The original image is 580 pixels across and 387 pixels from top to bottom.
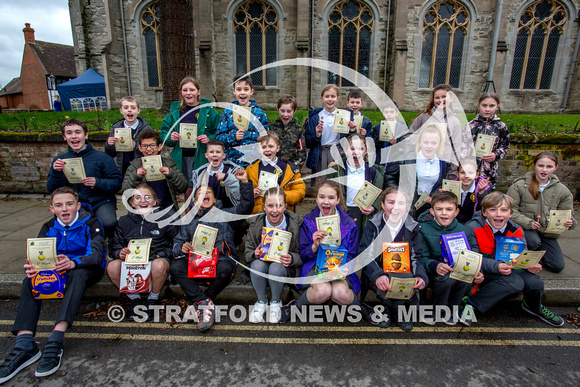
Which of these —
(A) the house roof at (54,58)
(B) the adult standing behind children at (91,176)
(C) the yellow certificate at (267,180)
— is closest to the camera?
(C) the yellow certificate at (267,180)

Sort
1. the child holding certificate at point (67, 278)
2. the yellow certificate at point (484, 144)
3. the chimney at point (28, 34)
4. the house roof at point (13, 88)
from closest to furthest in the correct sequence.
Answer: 1. the child holding certificate at point (67, 278)
2. the yellow certificate at point (484, 144)
3. the chimney at point (28, 34)
4. the house roof at point (13, 88)

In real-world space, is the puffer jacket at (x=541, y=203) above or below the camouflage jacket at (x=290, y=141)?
below

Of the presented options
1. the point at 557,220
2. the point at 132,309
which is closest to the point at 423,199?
the point at 557,220

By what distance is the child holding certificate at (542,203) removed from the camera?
3.75 m

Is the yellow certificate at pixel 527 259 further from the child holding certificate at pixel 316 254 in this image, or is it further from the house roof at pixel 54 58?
the house roof at pixel 54 58

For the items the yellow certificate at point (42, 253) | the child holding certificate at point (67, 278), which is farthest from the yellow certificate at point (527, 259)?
the yellow certificate at point (42, 253)

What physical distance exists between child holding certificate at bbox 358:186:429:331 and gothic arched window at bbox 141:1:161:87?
1820 cm

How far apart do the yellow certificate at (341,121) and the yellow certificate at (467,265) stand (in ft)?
7.28

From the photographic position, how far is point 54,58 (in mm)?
38719

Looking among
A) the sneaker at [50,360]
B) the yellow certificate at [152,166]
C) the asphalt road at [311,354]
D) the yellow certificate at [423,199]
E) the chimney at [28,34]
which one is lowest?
the asphalt road at [311,354]

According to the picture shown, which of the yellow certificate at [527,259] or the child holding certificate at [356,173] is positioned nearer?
the yellow certificate at [527,259]

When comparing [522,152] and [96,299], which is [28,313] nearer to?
[96,299]

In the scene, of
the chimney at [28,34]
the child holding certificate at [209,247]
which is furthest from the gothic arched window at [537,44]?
the chimney at [28,34]

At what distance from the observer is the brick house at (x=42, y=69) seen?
36.9 m
